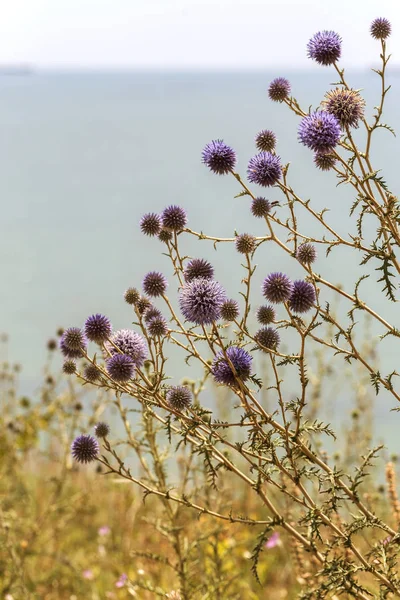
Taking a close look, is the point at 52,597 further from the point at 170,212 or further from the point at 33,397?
the point at 170,212

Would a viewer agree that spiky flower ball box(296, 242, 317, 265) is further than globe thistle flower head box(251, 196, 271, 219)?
Yes

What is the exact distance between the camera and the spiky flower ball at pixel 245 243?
2.05 metres

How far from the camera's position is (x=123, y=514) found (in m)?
5.43

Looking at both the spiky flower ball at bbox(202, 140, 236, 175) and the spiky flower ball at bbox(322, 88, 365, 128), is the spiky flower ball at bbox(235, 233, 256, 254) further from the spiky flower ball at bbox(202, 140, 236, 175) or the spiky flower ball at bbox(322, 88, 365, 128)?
the spiky flower ball at bbox(322, 88, 365, 128)

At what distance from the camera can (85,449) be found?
2.35 meters

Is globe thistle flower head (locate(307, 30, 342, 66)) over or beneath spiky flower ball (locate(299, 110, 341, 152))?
over

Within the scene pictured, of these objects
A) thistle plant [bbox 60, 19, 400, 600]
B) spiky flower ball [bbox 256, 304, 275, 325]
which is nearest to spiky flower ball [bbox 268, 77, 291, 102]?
thistle plant [bbox 60, 19, 400, 600]

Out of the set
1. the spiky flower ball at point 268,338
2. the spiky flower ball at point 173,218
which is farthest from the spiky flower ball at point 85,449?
the spiky flower ball at point 173,218

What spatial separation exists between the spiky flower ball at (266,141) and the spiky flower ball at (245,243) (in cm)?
49

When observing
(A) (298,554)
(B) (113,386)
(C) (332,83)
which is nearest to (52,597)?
(A) (298,554)

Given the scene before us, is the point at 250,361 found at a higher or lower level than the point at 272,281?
lower

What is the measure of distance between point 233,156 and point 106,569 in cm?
370

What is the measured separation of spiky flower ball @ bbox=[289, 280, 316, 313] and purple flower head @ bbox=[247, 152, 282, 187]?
1.23 ft

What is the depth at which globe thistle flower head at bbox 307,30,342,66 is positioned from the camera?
238cm
